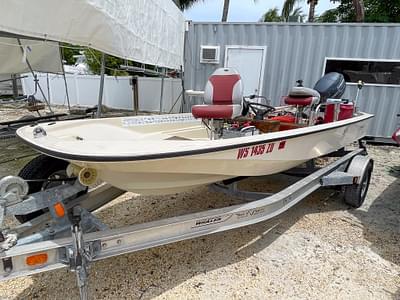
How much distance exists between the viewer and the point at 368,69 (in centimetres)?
648

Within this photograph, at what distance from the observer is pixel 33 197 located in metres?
1.75

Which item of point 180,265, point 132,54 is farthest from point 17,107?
point 180,265

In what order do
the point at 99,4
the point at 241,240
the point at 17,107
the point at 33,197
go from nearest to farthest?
the point at 33,197 → the point at 241,240 → the point at 99,4 → the point at 17,107

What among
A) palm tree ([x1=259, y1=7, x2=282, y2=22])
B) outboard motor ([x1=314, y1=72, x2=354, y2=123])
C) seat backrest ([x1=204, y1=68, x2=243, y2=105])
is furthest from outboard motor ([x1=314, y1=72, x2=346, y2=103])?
palm tree ([x1=259, y1=7, x2=282, y2=22])

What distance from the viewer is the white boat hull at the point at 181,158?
5.56 ft

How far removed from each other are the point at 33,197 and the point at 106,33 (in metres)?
2.40

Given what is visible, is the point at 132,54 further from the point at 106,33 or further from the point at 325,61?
the point at 325,61

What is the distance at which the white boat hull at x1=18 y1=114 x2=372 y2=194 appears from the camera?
1.69 metres

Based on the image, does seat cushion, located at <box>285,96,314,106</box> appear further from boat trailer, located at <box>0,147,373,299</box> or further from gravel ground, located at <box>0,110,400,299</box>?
boat trailer, located at <box>0,147,373,299</box>

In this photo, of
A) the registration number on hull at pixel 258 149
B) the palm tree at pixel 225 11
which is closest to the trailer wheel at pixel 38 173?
the registration number on hull at pixel 258 149

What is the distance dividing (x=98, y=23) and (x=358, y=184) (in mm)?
3348

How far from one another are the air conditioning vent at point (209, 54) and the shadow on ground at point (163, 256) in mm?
4355

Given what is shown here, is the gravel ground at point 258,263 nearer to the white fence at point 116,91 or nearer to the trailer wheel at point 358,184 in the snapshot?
the trailer wheel at point 358,184

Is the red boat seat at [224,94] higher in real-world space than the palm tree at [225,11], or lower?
lower
